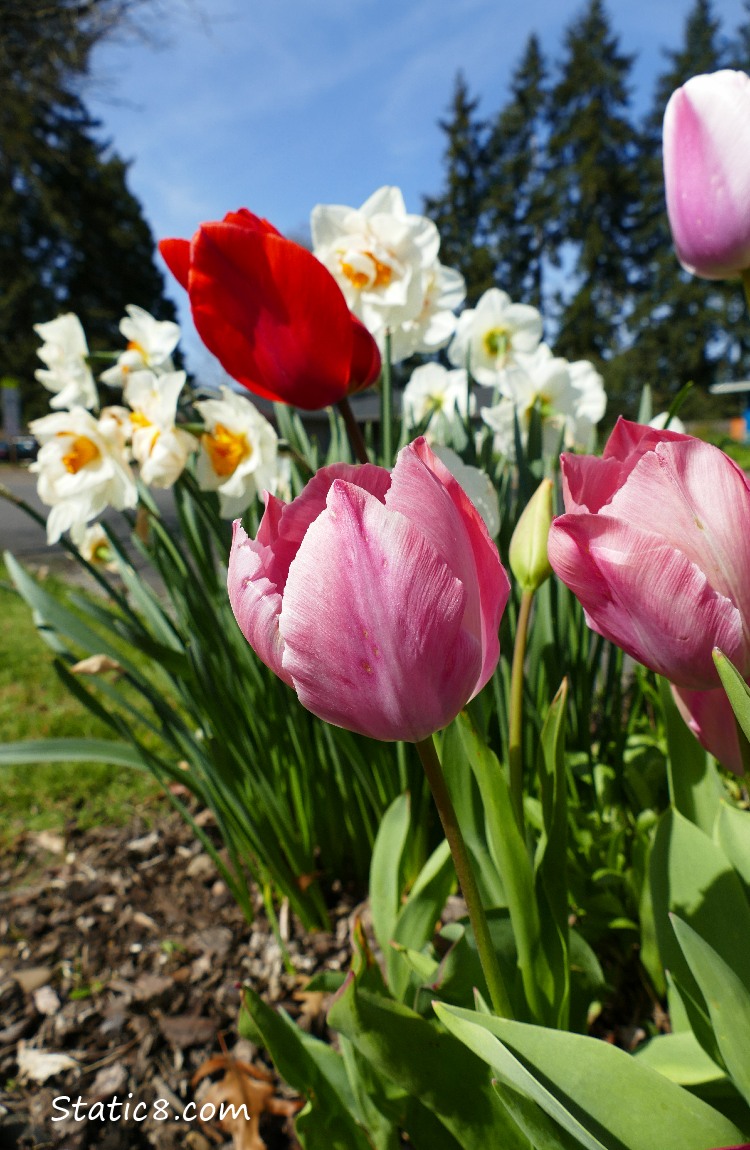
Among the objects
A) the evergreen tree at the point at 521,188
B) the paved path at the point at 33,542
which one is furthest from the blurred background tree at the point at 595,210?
the paved path at the point at 33,542

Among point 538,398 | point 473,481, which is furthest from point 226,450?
point 538,398

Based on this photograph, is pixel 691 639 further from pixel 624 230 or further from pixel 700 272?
pixel 624 230

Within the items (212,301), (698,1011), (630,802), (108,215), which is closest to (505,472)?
(630,802)

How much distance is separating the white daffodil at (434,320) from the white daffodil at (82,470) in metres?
0.54

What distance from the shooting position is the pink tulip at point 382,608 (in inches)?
16.8

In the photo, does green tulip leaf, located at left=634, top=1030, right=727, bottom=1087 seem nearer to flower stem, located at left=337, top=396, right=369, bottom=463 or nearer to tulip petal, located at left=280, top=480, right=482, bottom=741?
tulip petal, located at left=280, top=480, right=482, bottom=741

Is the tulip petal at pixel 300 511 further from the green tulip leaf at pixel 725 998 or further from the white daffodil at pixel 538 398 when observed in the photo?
the white daffodil at pixel 538 398

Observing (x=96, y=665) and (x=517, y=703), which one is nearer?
(x=517, y=703)

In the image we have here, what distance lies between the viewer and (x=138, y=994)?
1290 millimetres

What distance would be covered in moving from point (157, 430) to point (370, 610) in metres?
0.89

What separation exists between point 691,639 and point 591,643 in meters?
1.01

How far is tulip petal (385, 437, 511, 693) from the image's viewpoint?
0.44 meters

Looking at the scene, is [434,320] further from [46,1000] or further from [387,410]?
[46,1000]

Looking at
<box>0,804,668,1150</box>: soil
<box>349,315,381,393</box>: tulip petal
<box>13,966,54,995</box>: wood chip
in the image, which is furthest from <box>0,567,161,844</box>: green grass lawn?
<box>349,315,381,393</box>: tulip petal
